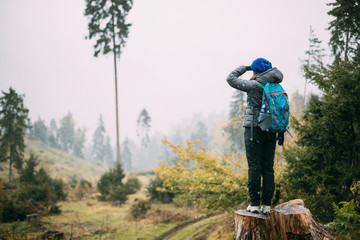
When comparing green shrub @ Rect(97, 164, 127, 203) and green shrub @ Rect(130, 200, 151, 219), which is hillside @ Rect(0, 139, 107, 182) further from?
green shrub @ Rect(130, 200, 151, 219)

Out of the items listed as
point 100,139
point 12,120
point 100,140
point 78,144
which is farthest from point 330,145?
point 78,144

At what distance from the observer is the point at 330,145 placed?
17.1ft

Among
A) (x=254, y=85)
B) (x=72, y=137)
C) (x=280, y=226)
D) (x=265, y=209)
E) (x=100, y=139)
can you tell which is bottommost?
(x=280, y=226)

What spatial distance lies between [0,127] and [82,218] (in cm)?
2220

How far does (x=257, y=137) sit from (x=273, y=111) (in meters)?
0.46

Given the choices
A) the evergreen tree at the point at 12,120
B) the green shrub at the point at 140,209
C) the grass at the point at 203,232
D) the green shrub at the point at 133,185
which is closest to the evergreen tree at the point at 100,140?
the evergreen tree at the point at 12,120

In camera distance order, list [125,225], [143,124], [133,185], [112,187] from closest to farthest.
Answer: [125,225]
[112,187]
[133,185]
[143,124]

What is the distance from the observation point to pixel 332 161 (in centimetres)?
516

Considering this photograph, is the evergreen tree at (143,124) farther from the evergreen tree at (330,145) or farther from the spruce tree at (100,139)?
the evergreen tree at (330,145)

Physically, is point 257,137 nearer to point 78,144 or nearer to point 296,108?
point 296,108

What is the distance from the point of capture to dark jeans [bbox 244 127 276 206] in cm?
345

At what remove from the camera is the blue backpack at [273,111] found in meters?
3.24

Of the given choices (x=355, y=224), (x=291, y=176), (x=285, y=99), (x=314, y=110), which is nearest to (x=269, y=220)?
(x=355, y=224)

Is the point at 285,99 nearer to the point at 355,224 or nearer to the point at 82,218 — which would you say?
the point at 355,224
